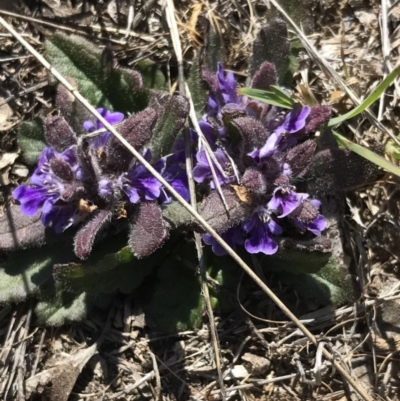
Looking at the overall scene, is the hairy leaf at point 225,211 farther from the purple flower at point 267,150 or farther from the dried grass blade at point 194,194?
the purple flower at point 267,150

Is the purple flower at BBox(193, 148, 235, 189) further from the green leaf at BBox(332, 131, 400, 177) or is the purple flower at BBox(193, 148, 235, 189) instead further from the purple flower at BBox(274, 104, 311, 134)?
the green leaf at BBox(332, 131, 400, 177)

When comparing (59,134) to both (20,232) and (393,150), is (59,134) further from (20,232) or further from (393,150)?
(393,150)

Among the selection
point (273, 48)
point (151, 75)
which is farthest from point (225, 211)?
point (151, 75)

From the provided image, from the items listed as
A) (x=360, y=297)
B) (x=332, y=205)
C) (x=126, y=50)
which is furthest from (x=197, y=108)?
(x=360, y=297)

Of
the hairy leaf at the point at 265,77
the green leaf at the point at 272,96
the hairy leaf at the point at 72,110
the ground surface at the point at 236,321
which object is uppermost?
the hairy leaf at the point at 72,110

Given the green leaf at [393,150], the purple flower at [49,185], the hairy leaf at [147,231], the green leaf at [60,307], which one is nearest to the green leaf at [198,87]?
the hairy leaf at [147,231]

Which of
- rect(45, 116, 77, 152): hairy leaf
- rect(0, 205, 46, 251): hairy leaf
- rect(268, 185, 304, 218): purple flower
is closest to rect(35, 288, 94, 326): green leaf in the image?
rect(0, 205, 46, 251): hairy leaf

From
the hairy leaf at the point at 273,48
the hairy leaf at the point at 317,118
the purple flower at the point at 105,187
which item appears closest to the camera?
the purple flower at the point at 105,187
